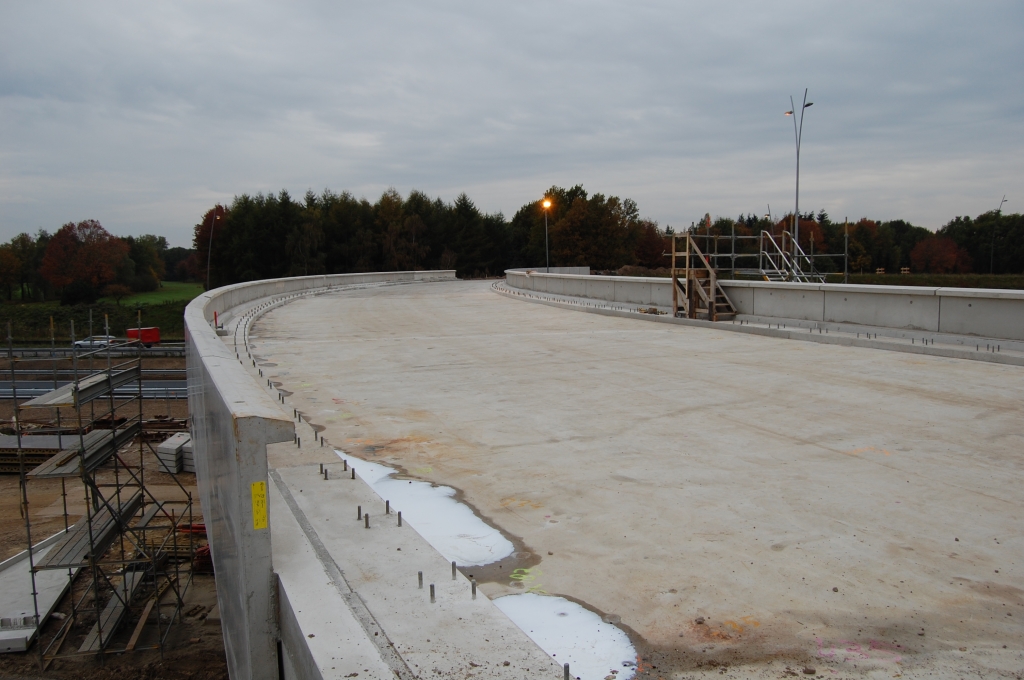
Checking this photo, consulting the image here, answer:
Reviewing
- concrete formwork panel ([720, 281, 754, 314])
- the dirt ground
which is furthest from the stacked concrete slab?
concrete formwork panel ([720, 281, 754, 314])

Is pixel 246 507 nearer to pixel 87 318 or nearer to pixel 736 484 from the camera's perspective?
pixel 736 484

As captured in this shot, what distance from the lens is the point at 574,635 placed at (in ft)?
13.0

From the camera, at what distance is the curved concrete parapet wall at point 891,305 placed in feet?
42.1

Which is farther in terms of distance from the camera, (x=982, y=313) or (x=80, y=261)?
(x=80, y=261)

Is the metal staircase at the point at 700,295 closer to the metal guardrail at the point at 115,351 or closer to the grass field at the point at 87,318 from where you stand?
the metal guardrail at the point at 115,351

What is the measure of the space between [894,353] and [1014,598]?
387 inches

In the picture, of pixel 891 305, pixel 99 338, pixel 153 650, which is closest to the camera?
pixel 153 650

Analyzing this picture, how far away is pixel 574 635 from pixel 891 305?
13140 mm

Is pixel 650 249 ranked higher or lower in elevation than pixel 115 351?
higher

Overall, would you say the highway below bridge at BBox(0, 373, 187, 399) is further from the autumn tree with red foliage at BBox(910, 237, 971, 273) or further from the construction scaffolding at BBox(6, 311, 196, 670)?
the autumn tree with red foliage at BBox(910, 237, 971, 273)

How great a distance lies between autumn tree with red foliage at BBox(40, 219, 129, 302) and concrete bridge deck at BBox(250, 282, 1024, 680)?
372 ft

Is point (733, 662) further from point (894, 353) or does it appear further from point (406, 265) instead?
point (406, 265)

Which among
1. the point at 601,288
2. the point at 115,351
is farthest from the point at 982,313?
the point at 115,351

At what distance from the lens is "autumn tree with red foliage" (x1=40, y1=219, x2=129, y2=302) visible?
110 metres
